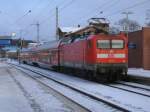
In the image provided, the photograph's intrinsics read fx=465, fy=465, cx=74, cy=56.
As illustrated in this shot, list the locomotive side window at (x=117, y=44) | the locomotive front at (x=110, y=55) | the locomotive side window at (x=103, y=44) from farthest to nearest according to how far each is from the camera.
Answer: the locomotive side window at (x=117, y=44) → the locomotive side window at (x=103, y=44) → the locomotive front at (x=110, y=55)

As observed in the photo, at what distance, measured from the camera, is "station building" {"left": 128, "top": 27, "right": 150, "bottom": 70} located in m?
44.4

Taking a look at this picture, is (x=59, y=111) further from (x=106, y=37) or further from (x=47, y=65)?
(x=47, y=65)

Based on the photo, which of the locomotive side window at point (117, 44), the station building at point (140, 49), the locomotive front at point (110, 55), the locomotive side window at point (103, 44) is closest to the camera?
the locomotive front at point (110, 55)

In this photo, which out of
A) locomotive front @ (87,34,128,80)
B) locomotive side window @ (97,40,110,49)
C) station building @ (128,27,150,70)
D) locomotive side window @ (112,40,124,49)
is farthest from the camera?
station building @ (128,27,150,70)

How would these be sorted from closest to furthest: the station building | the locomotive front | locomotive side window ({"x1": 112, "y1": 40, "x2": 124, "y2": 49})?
the locomotive front < locomotive side window ({"x1": 112, "y1": 40, "x2": 124, "y2": 49}) < the station building

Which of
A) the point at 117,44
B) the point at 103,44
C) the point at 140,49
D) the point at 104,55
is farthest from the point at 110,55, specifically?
the point at 140,49

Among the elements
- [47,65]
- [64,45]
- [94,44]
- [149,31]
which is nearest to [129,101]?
[94,44]

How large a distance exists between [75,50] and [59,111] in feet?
63.9

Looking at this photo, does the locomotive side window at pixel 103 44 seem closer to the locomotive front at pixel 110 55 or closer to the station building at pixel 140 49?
the locomotive front at pixel 110 55

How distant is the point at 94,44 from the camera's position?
28.5 m

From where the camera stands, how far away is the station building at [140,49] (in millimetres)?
44375

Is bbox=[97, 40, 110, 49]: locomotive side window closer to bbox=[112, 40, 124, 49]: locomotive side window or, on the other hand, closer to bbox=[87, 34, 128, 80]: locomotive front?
bbox=[87, 34, 128, 80]: locomotive front

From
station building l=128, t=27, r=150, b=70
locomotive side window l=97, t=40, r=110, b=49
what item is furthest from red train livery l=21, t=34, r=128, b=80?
station building l=128, t=27, r=150, b=70

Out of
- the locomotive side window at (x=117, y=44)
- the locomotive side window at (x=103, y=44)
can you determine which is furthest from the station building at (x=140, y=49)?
the locomotive side window at (x=103, y=44)
